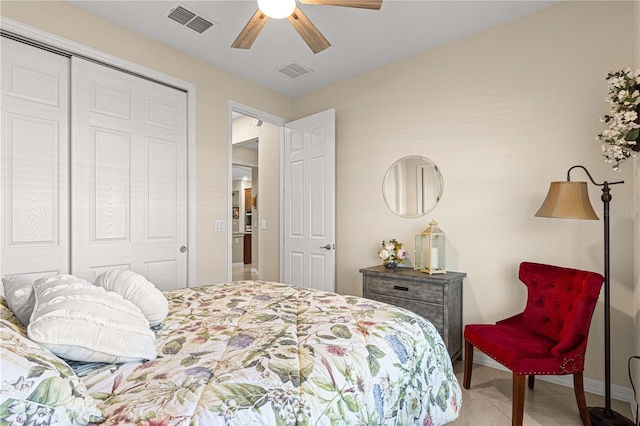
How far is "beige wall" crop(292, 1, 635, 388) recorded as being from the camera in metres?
2.33

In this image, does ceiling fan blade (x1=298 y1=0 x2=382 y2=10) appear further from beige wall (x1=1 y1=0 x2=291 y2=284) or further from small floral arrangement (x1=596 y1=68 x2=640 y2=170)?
beige wall (x1=1 y1=0 x2=291 y2=284)

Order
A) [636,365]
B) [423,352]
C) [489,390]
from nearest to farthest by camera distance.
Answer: [423,352] → [636,365] → [489,390]

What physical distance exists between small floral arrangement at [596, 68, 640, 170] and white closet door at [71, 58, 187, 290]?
324cm

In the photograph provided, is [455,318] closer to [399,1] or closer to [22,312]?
[399,1]

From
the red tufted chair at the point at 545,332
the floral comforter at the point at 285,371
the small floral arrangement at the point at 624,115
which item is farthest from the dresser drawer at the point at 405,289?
the small floral arrangement at the point at 624,115

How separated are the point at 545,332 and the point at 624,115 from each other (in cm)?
137

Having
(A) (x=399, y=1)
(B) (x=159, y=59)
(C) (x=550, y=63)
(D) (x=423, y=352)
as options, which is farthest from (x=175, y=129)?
(C) (x=550, y=63)

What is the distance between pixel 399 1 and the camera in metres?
2.46

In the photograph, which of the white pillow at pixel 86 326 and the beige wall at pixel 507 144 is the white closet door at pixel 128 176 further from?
the beige wall at pixel 507 144

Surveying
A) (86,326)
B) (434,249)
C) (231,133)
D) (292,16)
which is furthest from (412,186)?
(86,326)

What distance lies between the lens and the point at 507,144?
2730 mm

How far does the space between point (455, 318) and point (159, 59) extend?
11.4ft

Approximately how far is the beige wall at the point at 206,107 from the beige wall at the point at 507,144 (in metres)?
1.46

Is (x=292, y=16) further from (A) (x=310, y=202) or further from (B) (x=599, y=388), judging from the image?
(B) (x=599, y=388)
